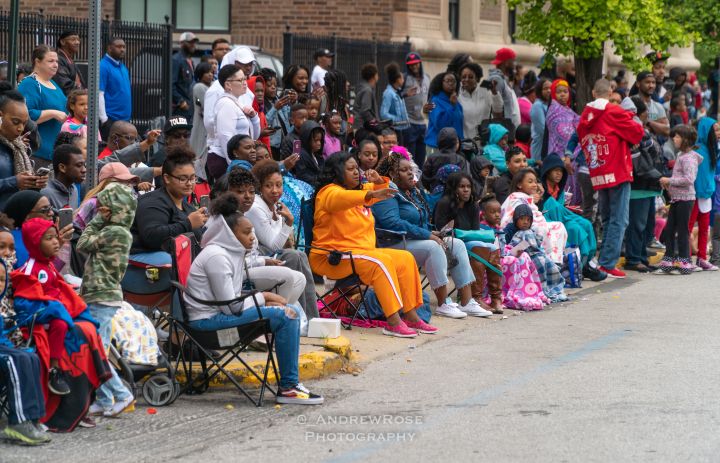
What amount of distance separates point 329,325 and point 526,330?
2476 millimetres

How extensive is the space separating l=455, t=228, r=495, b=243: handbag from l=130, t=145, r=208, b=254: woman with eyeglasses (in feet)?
11.6

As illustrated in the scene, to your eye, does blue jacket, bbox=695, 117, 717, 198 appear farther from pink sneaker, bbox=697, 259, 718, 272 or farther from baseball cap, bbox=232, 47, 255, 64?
baseball cap, bbox=232, 47, 255, 64

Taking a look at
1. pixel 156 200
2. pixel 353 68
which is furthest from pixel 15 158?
pixel 353 68

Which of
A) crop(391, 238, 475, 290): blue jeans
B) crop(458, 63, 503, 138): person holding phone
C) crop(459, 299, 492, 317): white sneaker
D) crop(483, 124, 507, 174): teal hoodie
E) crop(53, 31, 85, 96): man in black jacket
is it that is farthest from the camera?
crop(458, 63, 503, 138): person holding phone

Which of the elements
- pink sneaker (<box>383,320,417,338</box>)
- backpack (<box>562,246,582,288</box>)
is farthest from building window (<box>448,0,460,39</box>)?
pink sneaker (<box>383,320,417,338</box>)

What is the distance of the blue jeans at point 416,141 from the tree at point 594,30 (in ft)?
9.33

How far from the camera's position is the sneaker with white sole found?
8.26 m

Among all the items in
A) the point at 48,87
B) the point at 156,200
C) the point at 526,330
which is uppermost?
the point at 48,87

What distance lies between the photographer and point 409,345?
1119cm

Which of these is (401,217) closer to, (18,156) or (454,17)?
(18,156)

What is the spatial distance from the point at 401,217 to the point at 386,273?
1.37m

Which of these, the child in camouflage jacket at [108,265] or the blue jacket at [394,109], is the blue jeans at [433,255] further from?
the blue jacket at [394,109]

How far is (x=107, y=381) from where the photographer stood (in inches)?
326

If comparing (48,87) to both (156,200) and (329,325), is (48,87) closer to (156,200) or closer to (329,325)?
(156,200)
